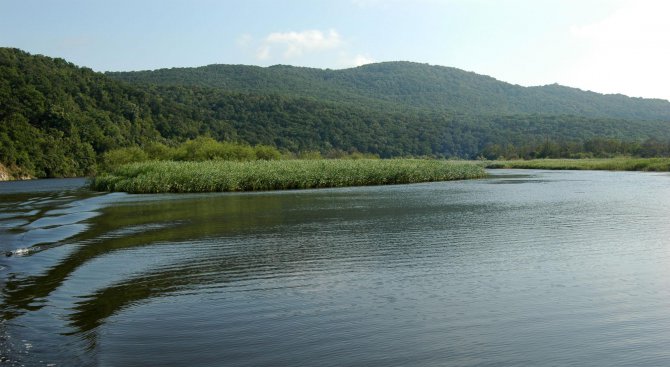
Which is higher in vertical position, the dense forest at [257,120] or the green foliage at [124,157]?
the dense forest at [257,120]

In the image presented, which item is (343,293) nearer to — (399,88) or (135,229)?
(135,229)

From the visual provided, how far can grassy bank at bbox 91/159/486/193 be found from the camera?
42.4m

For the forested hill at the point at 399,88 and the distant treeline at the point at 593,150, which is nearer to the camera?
the distant treeline at the point at 593,150

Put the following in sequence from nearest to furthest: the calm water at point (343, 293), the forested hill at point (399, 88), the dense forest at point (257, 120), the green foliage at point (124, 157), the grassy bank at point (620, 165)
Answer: the calm water at point (343, 293) → the green foliage at point (124, 157) → the grassy bank at point (620, 165) → the dense forest at point (257, 120) → the forested hill at point (399, 88)

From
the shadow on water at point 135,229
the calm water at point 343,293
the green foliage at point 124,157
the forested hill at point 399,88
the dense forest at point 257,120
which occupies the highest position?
the forested hill at point 399,88

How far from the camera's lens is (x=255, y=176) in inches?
1715

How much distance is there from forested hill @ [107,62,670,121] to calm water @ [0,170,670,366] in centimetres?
13634

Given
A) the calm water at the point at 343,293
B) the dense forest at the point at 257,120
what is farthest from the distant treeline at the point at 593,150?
the calm water at the point at 343,293

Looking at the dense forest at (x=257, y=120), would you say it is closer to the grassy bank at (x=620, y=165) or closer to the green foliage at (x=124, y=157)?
the green foliage at (x=124, y=157)

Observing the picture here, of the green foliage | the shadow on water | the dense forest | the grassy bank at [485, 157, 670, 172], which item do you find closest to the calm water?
the shadow on water

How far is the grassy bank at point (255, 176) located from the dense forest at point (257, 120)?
3679 centimetres

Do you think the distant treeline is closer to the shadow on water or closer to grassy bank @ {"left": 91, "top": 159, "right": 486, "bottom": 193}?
grassy bank @ {"left": 91, "top": 159, "right": 486, "bottom": 193}

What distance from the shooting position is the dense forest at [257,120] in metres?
91.5

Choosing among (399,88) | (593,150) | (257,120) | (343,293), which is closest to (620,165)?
(593,150)
